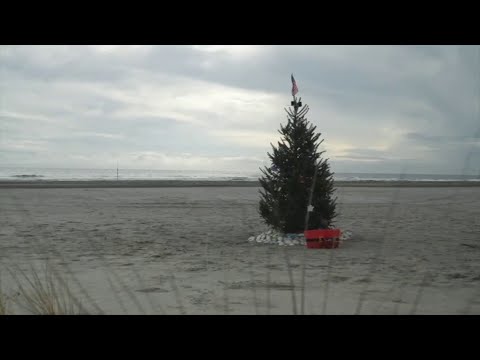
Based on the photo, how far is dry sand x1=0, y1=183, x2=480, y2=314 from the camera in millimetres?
5160

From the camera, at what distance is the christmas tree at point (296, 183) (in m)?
10.6

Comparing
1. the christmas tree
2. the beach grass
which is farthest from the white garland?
the beach grass

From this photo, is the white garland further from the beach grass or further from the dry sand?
the beach grass

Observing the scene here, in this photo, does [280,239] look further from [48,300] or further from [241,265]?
[48,300]

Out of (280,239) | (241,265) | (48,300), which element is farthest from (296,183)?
(48,300)

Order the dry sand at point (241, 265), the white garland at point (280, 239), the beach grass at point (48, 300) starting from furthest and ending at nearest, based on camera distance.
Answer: the white garland at point (280, 239), the dry sand at point (241, 265), the beach grass at point (48, 300)

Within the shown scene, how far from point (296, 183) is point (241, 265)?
3618 millimetres

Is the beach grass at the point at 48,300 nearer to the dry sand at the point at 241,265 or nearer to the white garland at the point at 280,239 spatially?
the dry sand at the point at 241,265

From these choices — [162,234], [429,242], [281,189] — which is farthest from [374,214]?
[162,234]

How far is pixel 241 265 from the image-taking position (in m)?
7.87

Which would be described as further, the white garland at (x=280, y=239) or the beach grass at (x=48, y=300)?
the white garland at (x=280, y=239)

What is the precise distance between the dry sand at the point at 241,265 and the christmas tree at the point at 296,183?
1.02m

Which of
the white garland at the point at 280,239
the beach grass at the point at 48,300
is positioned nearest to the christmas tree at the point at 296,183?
the white garland at the point at 280,239
